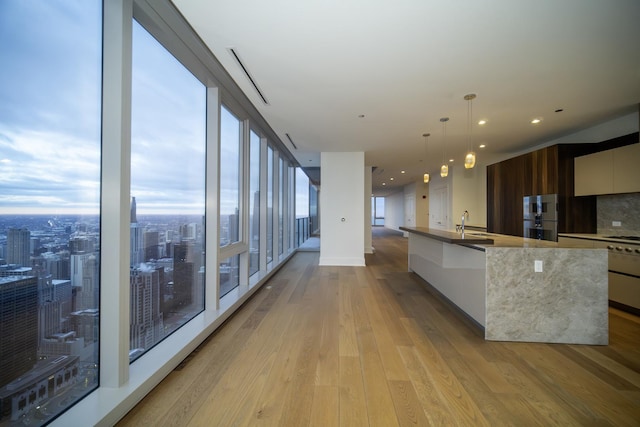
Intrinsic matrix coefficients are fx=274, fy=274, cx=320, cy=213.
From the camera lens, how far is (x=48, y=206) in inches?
55.1

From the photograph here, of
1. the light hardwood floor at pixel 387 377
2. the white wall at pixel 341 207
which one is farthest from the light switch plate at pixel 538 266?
the white wall at pixel 341 207

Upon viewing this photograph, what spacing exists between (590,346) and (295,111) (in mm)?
4167

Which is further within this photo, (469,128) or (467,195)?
(467,195)

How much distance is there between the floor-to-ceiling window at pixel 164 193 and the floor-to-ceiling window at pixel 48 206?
32cm

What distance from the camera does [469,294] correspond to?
3055 millimetres

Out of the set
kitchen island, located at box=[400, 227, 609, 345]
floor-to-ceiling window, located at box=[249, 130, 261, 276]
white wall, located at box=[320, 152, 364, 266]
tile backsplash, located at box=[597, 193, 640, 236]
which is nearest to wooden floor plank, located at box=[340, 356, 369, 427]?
kitchen island, located at box=[400, 227, 609, 345]

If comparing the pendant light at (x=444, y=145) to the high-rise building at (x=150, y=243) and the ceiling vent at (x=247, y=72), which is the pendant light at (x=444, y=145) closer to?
the ceiling vent at (x=247, y=72)

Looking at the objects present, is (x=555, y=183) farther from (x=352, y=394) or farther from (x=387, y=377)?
(x=352, y=394)

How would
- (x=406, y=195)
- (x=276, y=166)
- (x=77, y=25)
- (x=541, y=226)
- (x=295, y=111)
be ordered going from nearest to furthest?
(x=77, y=25) < (x=295, y=111) < (x=541, y=226) < (x=276, y=166) < (x=406, y=195)

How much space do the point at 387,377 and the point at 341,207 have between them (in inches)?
179

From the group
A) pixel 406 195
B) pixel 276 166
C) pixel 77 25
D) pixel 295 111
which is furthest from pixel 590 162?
pixel 406 195

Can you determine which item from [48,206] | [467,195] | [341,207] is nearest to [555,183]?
[341,207]

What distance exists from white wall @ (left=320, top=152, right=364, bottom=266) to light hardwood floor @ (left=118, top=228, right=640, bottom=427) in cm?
302

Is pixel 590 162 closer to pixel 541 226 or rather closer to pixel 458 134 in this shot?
pixel 541 226
